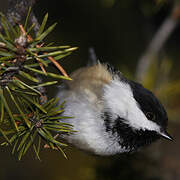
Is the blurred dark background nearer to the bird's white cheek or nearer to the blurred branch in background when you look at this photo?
the blurred branch in background

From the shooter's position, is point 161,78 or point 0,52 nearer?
point 0,52

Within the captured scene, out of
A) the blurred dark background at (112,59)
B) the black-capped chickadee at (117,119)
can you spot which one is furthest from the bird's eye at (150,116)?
the blurred dark background at (112,59)

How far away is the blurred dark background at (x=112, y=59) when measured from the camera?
1.56 metres

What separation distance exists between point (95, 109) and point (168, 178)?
750 millimetres

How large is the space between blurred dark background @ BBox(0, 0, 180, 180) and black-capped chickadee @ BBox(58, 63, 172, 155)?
0.28m

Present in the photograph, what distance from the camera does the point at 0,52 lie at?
671 millimetres

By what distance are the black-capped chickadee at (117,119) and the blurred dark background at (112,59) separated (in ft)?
0.90

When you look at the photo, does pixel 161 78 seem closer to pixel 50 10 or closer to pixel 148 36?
pixel 148 36

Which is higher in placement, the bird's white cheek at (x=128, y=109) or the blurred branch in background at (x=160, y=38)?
the blurred branch in background at (x=160, y=38)

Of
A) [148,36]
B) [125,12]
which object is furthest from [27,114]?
[125,12]

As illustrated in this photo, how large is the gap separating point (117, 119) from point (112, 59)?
1.16 meters

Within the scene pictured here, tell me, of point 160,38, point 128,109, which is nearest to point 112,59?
point 160,38

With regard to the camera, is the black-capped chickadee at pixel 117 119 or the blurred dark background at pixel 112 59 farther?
the blurred dark background at pixel 112 59

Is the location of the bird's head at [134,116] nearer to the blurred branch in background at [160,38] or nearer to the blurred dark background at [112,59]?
the blurred dark background at [112,59]
